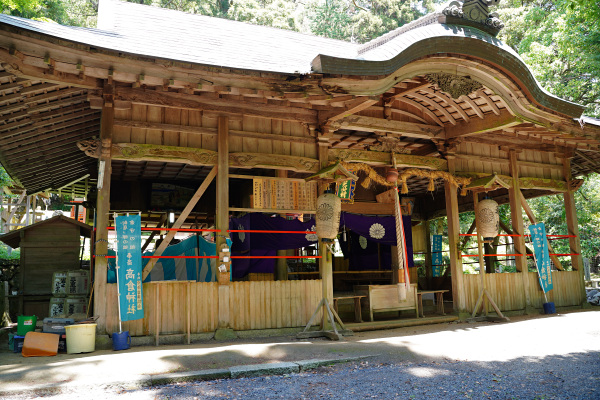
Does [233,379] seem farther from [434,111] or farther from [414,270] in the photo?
[414,270]

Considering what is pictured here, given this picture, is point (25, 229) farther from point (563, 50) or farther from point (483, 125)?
point (563, 50)

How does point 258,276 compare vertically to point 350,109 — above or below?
below

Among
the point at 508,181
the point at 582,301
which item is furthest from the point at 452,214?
the point at 582,301

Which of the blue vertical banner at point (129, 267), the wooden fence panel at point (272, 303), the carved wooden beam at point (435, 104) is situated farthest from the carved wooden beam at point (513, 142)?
the blue vertical banner at point (129, 267)

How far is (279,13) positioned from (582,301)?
25643mm

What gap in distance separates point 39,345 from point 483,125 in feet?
31.8

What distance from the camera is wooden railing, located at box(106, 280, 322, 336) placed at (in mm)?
7473

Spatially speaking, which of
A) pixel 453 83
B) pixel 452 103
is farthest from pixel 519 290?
pixel 453 83

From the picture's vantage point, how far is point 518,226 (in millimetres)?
11461

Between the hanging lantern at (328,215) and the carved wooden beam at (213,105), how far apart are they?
1.84 metres

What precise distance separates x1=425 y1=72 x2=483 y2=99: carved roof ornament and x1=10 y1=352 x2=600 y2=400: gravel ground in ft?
17.3

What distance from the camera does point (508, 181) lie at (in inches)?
457

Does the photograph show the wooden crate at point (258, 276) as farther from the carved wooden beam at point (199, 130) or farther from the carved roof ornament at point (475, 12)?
the carved roof ornament at point (475, 12)

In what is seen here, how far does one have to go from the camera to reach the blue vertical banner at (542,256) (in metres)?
11.5
